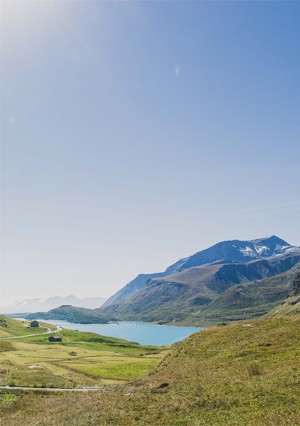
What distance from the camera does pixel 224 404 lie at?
103 feet

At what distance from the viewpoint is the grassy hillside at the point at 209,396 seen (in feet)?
95.9

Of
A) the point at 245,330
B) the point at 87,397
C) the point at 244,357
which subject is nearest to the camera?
the point at 87,397

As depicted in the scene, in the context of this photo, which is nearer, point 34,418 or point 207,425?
point 207,425

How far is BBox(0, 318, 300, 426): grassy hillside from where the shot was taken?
2923 centimetres

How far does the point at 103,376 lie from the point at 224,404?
178 feet

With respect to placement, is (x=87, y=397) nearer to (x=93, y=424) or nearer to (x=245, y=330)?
(x=93, y=424)

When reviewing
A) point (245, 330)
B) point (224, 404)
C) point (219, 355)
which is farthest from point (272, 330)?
point (224, 404)

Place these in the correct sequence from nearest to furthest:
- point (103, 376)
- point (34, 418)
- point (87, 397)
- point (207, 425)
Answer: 1. point (207, 425)
2. point (34, 418)
3. point (87, 397)
4. point (103, 376)

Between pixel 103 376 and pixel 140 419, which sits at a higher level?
pixel 140 419

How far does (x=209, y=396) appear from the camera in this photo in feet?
111

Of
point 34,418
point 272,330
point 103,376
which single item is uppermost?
point 272,330

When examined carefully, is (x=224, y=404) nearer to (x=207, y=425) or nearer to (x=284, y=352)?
(x=207, y=425)

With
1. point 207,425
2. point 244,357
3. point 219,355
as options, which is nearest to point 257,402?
point 207,425

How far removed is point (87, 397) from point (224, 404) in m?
18.4
